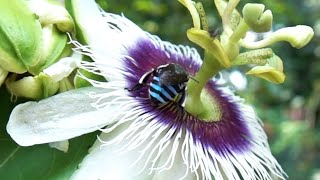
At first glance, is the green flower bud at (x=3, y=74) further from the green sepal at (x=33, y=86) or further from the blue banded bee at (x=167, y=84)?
the blue banded bee at (x=167, y=84)

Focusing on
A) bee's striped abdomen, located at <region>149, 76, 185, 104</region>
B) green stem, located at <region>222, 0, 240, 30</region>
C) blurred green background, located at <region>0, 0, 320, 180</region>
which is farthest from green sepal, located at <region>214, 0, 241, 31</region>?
blurred green background, located at <region>0, 0, 320, 180</region>

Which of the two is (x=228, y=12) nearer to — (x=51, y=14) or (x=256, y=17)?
(x=256, y=17)

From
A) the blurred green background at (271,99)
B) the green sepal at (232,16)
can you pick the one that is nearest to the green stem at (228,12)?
the green sepal at (232,16)

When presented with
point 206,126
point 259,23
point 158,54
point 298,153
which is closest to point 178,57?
point 158,54

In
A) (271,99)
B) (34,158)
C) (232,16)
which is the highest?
(232,16)

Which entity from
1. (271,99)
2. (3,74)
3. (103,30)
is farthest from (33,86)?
(271,99)

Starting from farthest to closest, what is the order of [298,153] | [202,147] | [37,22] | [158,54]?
[298,153], [158,54], [202,147], [37,22]

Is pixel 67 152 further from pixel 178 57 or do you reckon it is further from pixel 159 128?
pixel 178 57
